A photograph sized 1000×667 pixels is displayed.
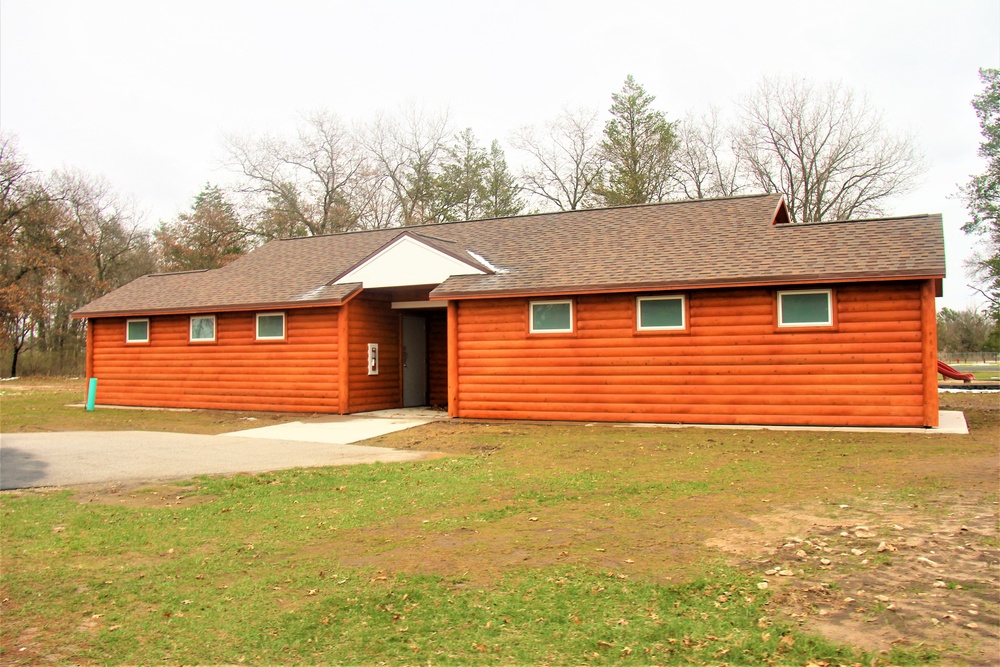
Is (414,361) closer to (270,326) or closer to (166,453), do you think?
(270,326)

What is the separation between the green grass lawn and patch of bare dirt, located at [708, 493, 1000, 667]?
0.16 metres

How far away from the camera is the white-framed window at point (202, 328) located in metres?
19.0

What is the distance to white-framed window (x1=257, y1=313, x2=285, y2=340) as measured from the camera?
18047 mm

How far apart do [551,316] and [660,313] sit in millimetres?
2157

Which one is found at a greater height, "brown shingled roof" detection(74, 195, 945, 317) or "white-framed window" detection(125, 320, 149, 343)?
"brown shingled roof" detection(74, 195, 945, 317)

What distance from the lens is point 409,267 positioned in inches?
660

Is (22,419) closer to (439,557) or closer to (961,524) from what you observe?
(439,557)

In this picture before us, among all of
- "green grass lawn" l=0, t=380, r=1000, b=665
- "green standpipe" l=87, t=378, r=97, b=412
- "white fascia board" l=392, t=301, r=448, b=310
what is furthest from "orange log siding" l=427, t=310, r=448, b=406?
"green grass lawn" l=0, t=380, r=1000, b=665

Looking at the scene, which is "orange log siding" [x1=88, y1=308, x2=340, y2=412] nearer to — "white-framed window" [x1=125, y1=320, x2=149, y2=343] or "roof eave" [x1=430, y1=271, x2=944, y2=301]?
"white-framed window" [x1=125, y1=320, x2=149, y2=343]

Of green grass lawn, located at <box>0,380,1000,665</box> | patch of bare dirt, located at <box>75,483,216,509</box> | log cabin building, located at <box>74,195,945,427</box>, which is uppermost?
log cabin building, located at <box>74,195,945,427</box>

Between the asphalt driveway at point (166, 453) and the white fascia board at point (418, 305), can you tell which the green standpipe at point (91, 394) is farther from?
the white fascia board at point (418, 305)

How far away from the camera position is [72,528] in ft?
21.3

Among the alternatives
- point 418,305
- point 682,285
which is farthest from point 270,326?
point 682,285

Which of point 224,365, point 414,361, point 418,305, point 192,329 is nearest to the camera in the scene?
point 418,305
